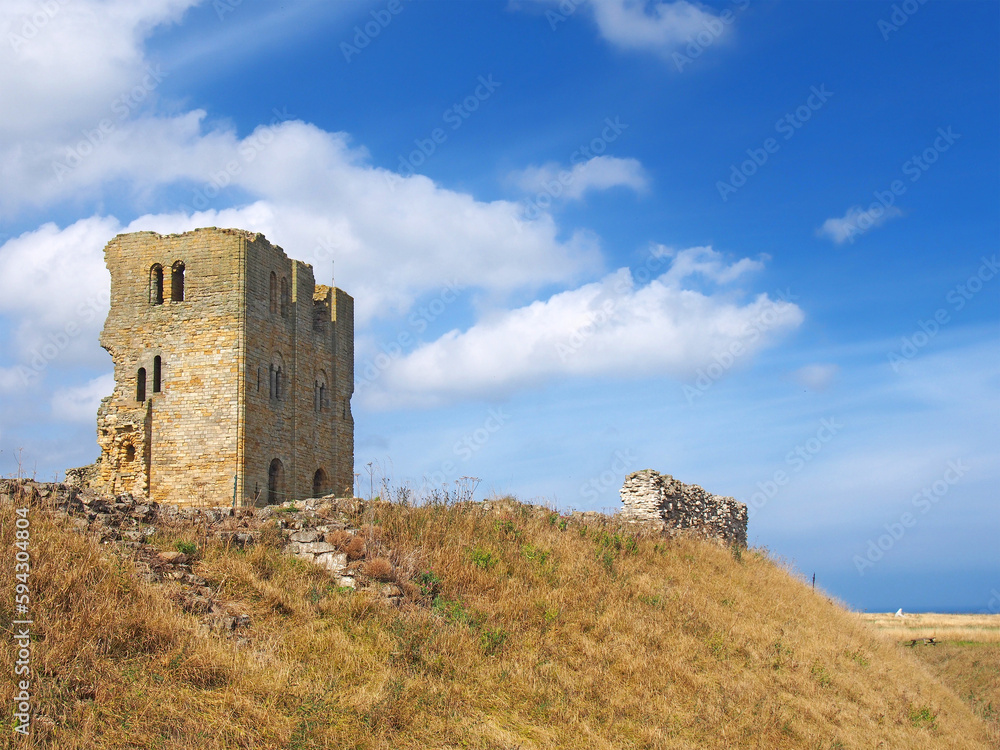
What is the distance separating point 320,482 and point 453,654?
746 inches

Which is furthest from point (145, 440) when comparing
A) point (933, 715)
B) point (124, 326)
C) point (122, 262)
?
point (933, 715)

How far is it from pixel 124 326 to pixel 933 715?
2236 cm

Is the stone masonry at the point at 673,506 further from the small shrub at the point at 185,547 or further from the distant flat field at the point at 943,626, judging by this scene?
the small shrub at the point at 185,547

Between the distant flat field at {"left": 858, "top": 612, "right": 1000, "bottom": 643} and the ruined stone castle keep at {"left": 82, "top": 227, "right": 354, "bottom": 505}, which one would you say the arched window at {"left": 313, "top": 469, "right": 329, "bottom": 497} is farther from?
the distant flat field at {"left": 858, "top": 612, "right": 1000, "bottom": 643}

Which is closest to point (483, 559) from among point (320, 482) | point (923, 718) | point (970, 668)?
point (923, 718)

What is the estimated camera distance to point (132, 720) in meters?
7.18

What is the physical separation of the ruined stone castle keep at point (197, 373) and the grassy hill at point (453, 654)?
37.8 ft

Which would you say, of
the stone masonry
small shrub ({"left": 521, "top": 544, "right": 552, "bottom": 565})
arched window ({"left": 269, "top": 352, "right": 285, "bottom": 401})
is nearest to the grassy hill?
small shrub ({"left": 521, "top": 544, "right": 552, "bottom": 565})

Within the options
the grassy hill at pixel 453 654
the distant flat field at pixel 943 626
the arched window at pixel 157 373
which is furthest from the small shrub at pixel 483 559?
the distant flat field at pixel 943 626

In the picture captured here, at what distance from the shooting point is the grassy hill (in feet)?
25.1

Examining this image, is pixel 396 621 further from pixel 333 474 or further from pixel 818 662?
pixel 333 474

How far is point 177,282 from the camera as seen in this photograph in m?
24.8

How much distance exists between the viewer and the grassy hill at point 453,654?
7652mm

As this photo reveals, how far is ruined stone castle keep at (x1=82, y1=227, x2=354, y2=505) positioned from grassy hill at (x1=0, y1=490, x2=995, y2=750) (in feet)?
37.8
